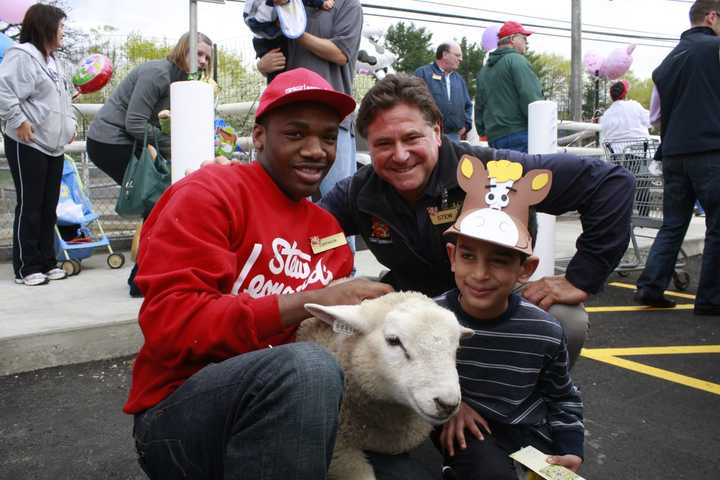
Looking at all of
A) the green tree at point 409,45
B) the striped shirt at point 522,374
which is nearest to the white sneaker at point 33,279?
the striped shirt at point 522,374

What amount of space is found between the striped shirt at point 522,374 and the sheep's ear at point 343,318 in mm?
456

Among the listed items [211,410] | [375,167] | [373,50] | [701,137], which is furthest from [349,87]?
[373,50]

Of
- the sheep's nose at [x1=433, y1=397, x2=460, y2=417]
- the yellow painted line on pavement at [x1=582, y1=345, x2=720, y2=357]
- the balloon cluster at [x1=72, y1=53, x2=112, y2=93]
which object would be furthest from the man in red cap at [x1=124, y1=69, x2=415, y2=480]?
the balloon cluster at [x1=72, y1=53, x2=112, y2=93]

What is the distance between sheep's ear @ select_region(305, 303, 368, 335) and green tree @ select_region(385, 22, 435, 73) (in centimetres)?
4724

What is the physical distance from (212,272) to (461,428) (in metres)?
0.97

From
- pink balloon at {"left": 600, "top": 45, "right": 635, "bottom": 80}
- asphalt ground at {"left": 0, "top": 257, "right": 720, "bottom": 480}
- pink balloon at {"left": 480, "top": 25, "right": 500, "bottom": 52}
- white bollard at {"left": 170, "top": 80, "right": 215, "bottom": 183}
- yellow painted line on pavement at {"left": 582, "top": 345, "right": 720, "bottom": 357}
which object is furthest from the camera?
pink balloon at {"left": 600, "top": 45, "right": 635, "bottom": 80}

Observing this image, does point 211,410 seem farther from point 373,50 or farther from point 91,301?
point 373,50

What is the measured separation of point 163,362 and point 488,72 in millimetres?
5780

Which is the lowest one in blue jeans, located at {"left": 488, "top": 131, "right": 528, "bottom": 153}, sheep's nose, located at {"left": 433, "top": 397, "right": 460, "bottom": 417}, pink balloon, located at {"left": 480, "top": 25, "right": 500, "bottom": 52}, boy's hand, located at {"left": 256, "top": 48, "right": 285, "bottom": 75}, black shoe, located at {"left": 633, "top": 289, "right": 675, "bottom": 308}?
black shoe, located at {"left": 633, "top": 289, "right": 675, "bottom": 308}

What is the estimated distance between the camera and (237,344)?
5.32 feet

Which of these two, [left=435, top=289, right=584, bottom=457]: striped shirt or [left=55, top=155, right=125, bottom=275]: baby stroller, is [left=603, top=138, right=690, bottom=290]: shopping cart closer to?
[left=435, top=289, right=584, bottom=457]: striped shirt

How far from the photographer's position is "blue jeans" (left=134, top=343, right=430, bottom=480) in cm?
143

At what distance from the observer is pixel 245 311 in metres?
1.58

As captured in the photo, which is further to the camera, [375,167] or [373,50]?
[373,50]
